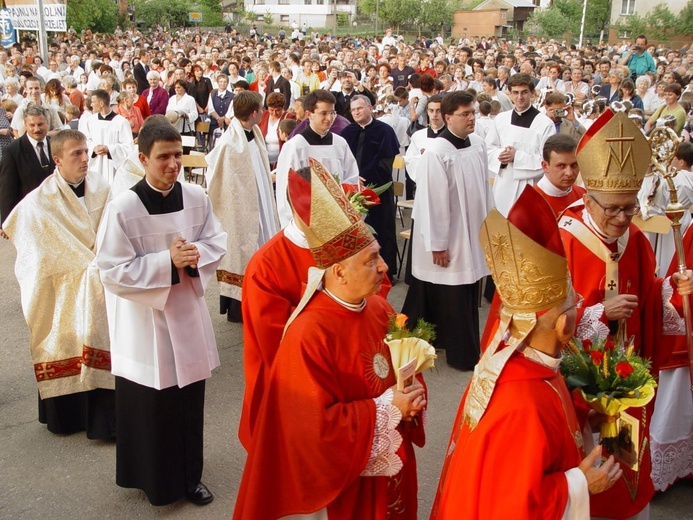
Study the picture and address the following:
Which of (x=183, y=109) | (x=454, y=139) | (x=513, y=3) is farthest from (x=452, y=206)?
(x=513, y=3)

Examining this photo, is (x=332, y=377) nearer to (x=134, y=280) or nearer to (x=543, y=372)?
(x=543, y=372)

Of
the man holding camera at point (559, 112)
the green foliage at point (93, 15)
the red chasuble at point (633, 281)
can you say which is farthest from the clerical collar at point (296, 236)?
the green foliage at point (93, 15)

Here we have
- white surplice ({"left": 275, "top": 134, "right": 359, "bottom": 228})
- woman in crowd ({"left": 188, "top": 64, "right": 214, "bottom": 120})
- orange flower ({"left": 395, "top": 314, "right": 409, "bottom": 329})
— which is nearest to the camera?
orange flower ({"left": 395, "top": 314, "right": 409, "bottom": 329})

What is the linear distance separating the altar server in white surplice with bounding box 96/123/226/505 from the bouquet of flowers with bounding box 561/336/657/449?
214 centimetres

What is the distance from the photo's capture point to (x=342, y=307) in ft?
10.1

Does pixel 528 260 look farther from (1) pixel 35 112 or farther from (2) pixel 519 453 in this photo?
(1) pixel 35 112

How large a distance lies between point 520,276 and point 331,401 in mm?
897

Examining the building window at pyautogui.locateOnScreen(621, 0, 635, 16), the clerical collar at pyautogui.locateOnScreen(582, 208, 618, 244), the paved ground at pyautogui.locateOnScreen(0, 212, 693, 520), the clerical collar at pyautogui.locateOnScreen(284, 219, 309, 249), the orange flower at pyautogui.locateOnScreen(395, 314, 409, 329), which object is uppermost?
the building window at pyautogui.locateOnScreen(621, 0, 635, 16)

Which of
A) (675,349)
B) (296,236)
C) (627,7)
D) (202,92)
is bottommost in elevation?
(675,349)

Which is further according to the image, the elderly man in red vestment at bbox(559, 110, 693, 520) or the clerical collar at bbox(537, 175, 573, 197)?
the clerical collar at bbox(537, 175, 573, 197)

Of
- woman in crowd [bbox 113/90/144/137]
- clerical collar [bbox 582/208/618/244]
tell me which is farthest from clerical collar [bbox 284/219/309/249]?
woman in crowd [bbox 113/90/144/137]

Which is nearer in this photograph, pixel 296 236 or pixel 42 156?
pixel 296 236

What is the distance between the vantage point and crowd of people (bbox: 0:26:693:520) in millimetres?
2676

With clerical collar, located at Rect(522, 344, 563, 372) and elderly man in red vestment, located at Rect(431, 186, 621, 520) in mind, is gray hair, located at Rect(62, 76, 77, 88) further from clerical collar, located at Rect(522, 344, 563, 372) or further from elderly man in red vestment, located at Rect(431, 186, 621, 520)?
clerical collar, located at Rect(522, 344, 563, 372)
